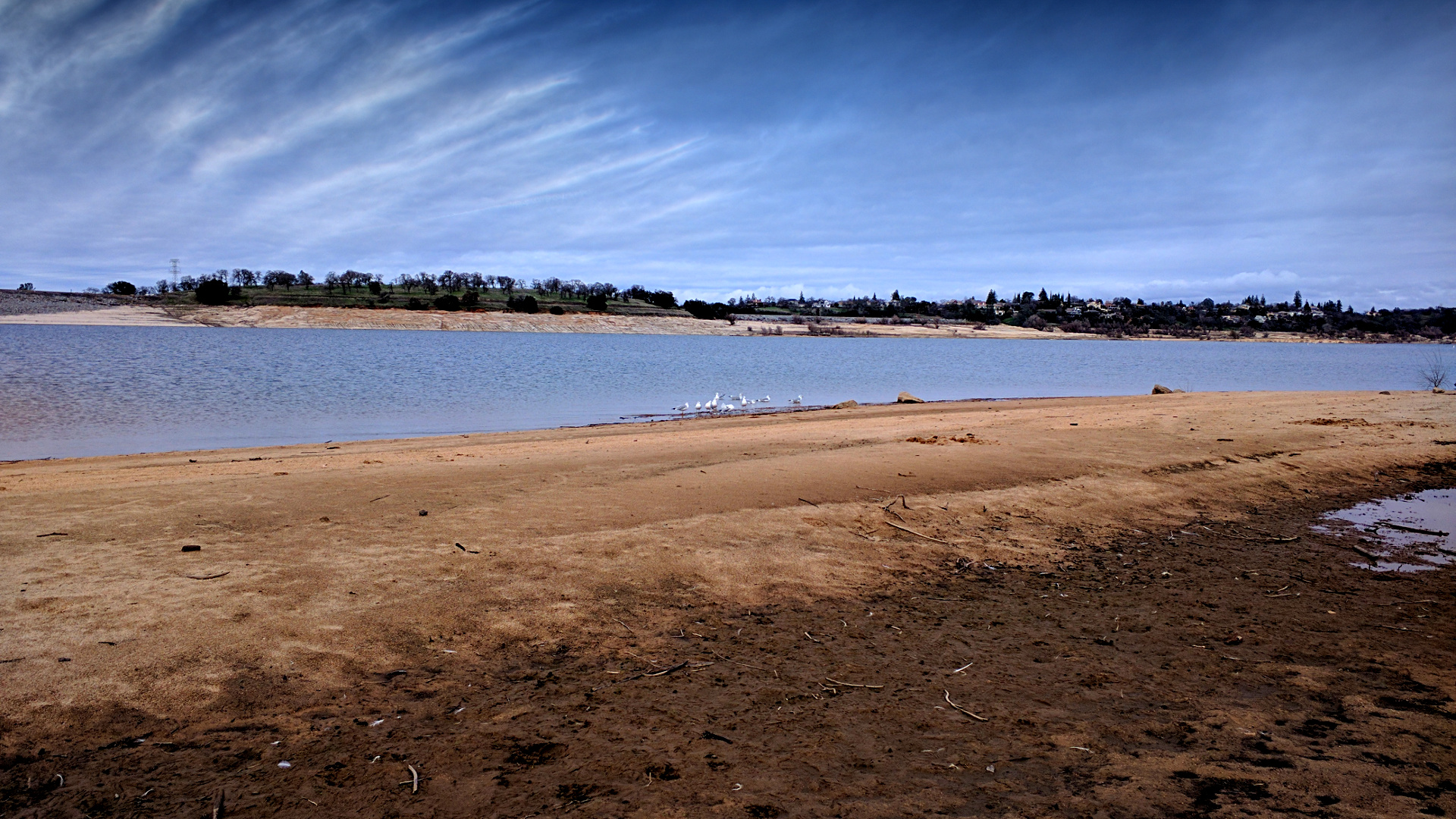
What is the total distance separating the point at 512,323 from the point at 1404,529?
8523 cm

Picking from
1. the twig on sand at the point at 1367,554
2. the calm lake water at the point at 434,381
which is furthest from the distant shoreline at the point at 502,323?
the twig on sand at the point at 1367,554

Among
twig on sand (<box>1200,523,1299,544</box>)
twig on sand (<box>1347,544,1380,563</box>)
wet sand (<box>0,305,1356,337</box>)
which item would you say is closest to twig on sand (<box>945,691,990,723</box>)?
twig on sand (<box>1200,523,1299,544</box>)

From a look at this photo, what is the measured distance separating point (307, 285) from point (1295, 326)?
148773mm

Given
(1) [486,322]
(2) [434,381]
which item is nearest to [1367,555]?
(2) [434,381]

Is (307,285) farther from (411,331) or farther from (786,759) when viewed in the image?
(786,759)

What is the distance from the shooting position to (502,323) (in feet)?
279

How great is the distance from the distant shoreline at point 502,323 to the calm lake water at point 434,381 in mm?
18183

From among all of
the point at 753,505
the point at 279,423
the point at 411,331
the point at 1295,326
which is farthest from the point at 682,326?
the point at 1295,326

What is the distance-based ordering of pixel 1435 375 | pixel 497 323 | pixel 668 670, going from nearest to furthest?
1. pixel 668 670
2. pixel 1435 375
3. pixel 497 323

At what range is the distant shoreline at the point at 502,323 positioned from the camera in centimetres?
7344

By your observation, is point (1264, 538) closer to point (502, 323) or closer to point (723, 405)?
point (723, 405)

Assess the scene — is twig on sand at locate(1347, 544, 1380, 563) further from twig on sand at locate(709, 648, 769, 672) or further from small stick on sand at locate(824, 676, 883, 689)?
twig on sand at locate(709, 648, 769, 672)

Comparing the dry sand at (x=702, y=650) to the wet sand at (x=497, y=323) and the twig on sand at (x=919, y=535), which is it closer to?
the twig on sand at (x=919, y=535)

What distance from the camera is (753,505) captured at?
7180 mm
